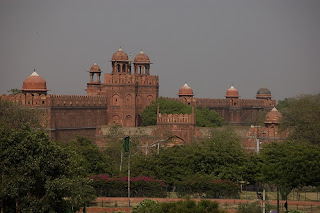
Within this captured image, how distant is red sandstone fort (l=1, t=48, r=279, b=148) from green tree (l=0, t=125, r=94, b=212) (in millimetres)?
38057

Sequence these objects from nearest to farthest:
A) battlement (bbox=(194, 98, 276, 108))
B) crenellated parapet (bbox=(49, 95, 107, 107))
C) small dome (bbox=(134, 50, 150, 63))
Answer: crenellated parapet (bbox=(49, 95, 107, 107)) → small dome (bbox=(134, 50, 150, 63)) → battlement (bbox=(194, 98, 276, 108))

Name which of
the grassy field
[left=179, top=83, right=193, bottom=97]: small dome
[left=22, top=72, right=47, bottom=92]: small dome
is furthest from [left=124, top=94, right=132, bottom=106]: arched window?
the grassy field

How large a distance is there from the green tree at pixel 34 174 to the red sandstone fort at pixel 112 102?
38.1 metres

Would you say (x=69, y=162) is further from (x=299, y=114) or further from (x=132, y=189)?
(x=299, y=114)

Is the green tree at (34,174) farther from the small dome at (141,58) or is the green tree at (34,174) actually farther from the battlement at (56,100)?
the small dome at (141,58)

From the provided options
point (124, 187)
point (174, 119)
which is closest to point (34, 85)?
point (174, 119)

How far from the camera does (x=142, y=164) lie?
58844 mm

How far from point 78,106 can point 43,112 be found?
10207mm

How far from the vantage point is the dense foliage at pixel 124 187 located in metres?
53.9

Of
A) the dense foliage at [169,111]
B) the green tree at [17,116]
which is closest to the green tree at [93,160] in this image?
the green tree at [17,116]

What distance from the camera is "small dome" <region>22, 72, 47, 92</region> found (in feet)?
299

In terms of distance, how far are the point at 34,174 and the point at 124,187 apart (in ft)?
41.6

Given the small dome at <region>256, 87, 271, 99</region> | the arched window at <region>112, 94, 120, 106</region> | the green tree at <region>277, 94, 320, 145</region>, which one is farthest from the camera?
the small dome at <region>256, 87, 271, 99</region>

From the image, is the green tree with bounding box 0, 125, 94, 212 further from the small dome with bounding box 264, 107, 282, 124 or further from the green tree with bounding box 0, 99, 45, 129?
the small dome with bounding box 264, 107, 282, 124
